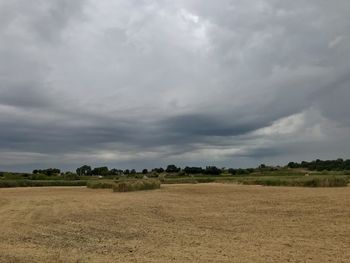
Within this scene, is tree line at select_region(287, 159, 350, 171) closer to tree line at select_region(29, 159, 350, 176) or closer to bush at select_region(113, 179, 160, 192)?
tree line at select_region(29, 159, 350, 176)

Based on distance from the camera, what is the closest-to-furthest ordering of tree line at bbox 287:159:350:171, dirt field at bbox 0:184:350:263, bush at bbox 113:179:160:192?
dirt field at bbox 0:184:350:263, bush at bbox 113:179:160:192, tree line at bbox 287:159:350:171

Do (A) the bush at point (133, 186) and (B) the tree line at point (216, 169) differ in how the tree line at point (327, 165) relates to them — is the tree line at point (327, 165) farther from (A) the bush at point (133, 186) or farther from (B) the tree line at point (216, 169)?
(A) the bush at point (133, 186)

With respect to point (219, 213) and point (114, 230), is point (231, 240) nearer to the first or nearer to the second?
point (114, 230)

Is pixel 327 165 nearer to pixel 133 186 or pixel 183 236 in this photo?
pixel 133 186

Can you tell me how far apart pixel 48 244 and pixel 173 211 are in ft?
39.4

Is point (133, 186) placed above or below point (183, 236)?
above

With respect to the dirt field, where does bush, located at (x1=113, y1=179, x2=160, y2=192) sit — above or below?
above

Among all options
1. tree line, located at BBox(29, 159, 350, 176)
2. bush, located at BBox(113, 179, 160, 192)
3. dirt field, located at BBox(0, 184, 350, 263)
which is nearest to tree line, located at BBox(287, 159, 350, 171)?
tree line, located at BBox(29, 159, 350, 176)

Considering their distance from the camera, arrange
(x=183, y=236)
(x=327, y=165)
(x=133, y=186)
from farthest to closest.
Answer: (x=327, y=165)
(x=133, y=186)
(x=183, y=236)

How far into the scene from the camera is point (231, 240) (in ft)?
50.5

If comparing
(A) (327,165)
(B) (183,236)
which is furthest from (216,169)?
(B) (183,236)

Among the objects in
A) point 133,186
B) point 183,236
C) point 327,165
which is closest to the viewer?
point 183,236

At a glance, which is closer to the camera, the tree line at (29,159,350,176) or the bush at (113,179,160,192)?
the bush at (113,179,160,192)

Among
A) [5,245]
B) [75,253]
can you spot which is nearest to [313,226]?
[75,253]
